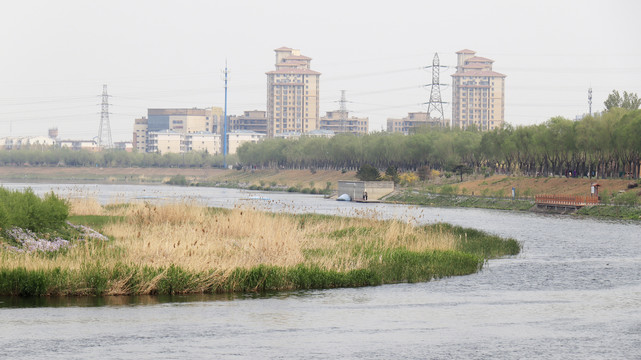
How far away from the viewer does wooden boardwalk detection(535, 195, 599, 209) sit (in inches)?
3701

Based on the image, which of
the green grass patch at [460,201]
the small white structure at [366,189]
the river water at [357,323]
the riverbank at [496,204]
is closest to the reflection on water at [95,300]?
the river water at [357,323]

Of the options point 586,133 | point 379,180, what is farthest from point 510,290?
point 379,180

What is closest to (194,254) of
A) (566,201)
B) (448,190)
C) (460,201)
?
(566,201)

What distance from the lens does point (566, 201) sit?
96.2 meters

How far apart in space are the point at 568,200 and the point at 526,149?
96.9 ft

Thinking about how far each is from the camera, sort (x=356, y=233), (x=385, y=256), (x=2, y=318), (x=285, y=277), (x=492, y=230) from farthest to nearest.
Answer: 1. (x=492, y=230)
2. (x=356, y=233)
3. (x=385, y=256)
4. (x=285, y=277)
5. (x=2, y=318)

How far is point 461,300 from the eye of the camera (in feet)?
114

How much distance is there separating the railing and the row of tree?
27.7ft

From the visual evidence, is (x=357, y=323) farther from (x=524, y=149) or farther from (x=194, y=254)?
(x=524, y=149)

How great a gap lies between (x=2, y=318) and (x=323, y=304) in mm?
11205

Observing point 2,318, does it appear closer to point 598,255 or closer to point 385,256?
point 385,256

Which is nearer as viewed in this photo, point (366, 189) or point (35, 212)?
point (35, 212)

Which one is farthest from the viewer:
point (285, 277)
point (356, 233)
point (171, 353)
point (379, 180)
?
point (379, 180)

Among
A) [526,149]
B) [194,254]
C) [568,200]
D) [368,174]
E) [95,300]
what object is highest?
[526,149]
